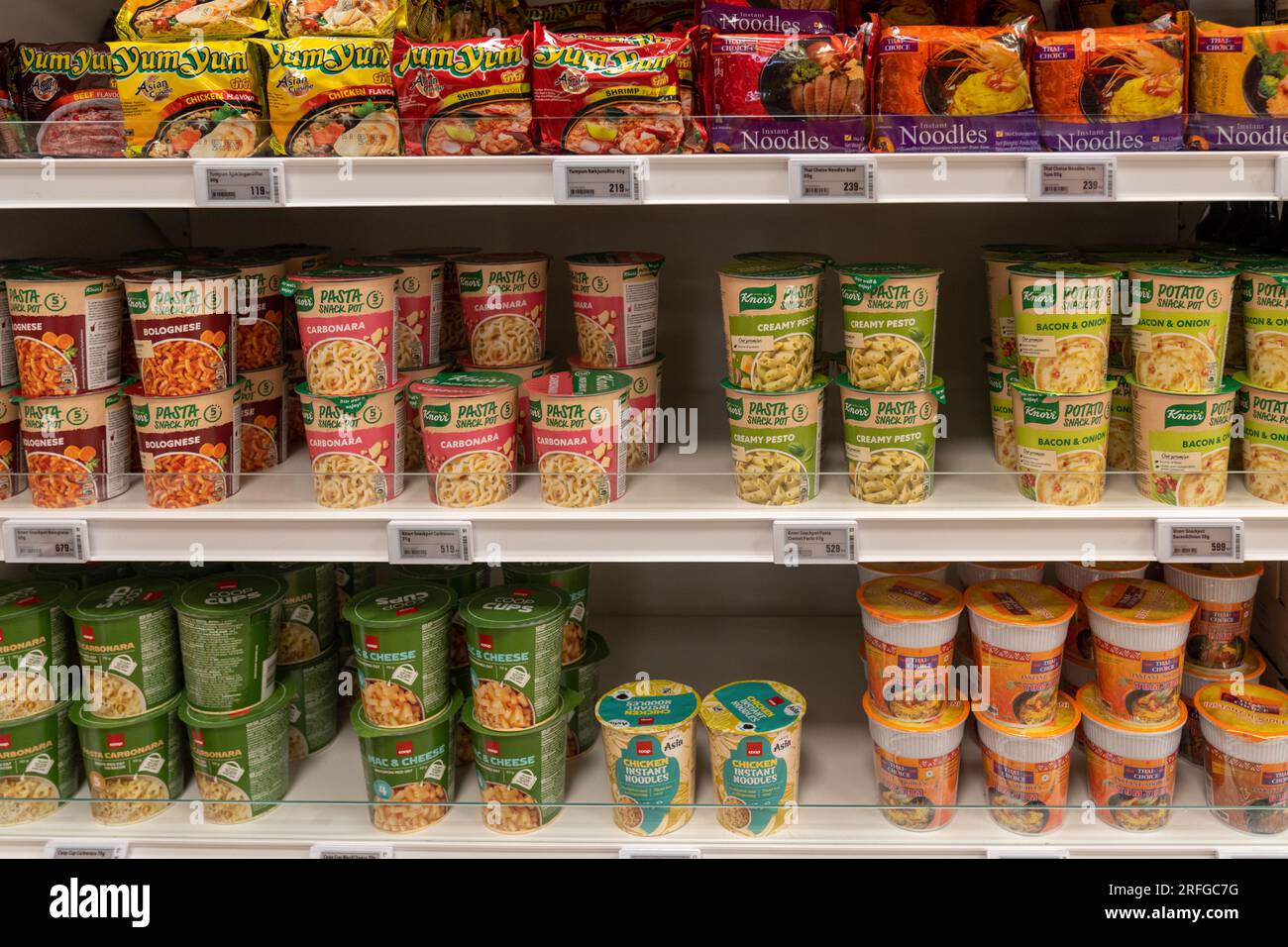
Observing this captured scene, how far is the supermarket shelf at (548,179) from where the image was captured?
1425 millimetres

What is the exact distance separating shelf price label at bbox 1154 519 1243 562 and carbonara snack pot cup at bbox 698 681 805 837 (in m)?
0.59

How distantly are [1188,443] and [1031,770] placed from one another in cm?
56

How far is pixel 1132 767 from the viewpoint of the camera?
166cm

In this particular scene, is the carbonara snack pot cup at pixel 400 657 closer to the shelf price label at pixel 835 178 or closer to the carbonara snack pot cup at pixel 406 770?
the carbonara snack pot cup at pixel 406 770

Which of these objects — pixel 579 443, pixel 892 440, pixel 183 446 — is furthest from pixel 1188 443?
pixel 183 446

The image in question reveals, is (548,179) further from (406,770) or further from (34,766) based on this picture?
(34,766)

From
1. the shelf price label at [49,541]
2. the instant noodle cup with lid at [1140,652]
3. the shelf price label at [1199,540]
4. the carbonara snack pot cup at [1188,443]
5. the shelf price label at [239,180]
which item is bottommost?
the instant noodle cup with lid at [1140,652]

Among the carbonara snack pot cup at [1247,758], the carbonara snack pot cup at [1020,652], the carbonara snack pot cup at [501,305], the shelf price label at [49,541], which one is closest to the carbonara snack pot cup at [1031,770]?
the carbonara snack pot cup at [1020,652]

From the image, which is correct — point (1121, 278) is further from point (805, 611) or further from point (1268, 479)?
point (805, 611)

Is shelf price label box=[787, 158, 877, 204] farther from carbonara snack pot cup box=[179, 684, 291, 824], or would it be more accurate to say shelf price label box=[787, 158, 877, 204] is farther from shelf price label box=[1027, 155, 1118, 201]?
carbonara snack pot cup box=[179, 684, 291, 824]

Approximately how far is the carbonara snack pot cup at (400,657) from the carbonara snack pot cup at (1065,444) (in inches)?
38.2

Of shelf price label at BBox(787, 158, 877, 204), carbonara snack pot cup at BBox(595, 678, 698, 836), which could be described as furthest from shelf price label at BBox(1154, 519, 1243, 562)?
carbonara snack pot cup at BBox(595, 678, 698, 836)
